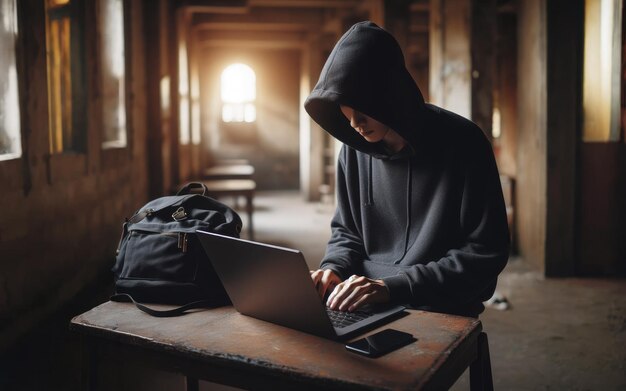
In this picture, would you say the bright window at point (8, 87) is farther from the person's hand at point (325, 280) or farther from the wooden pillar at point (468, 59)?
the wooden pillar at point (468, 59)

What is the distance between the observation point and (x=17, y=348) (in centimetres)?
308

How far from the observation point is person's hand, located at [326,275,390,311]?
4.98 feet

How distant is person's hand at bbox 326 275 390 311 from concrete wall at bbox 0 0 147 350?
7.12 ft

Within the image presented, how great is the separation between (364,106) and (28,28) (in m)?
2.51

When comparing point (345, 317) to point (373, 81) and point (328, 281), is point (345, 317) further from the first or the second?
point (373, 81)

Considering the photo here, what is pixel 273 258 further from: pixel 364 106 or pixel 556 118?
pixel 556 118

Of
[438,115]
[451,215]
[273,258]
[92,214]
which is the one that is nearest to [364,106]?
[438,115]

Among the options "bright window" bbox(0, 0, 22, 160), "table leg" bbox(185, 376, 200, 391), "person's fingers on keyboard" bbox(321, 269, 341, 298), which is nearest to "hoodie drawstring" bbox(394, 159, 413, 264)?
"person's fingers on keyboard" bbox(321, 269, 341, 298)

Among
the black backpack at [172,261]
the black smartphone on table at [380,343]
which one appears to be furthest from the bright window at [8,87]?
the black smartphone on table at [380,343]

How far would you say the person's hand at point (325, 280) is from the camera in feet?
5.55

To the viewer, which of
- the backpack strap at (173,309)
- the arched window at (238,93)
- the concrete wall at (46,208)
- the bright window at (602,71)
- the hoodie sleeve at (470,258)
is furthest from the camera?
the arched window at (238,93)

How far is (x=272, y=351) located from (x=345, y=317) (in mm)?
267

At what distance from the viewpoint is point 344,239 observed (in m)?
1.98

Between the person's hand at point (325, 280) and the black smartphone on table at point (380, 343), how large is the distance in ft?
1.14
